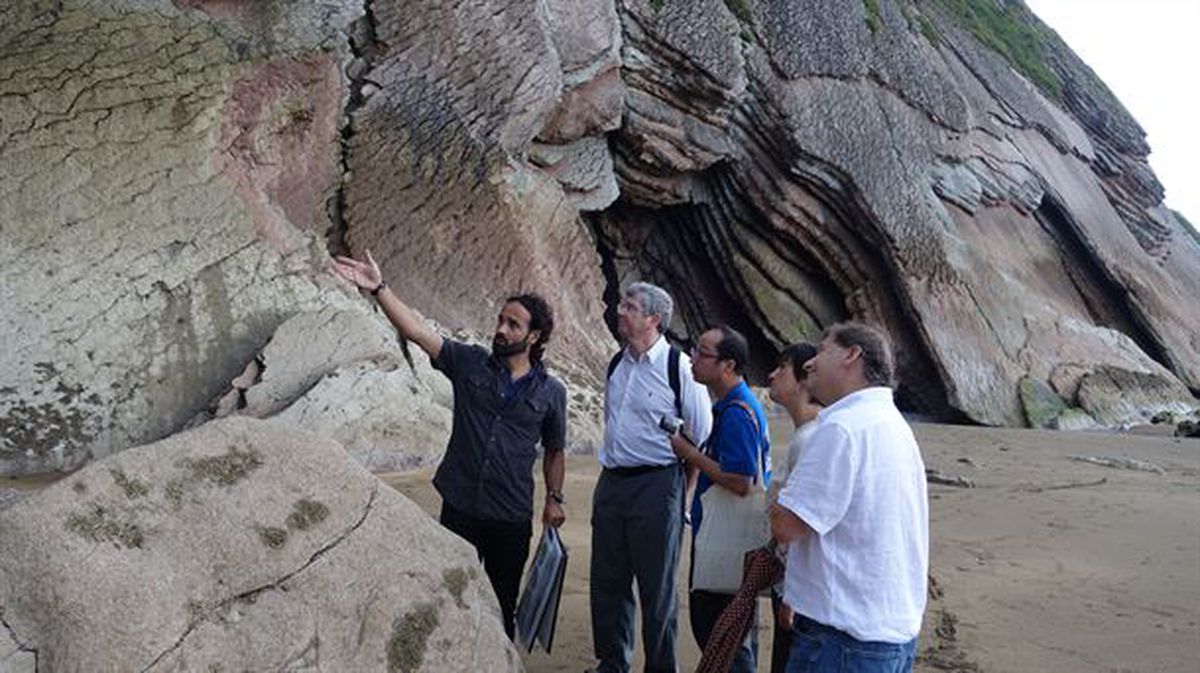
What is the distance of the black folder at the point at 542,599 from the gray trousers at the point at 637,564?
20cm

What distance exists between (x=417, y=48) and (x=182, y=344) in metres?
4.45

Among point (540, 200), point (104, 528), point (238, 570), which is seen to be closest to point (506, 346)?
point (238, 570)

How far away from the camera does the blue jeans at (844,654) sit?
2.50 meters

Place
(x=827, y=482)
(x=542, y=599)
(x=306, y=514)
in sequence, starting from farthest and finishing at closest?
1. (x=542, y=599)
2. (x=306, y=514)
3. (x=827, y=482)

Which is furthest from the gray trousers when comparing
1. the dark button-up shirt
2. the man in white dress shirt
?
the dark button-up shirt

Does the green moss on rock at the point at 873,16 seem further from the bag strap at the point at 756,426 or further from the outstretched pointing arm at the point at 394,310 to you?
the bag strap at the point at 756,426

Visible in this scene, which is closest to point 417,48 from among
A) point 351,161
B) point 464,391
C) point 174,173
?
point 351,161

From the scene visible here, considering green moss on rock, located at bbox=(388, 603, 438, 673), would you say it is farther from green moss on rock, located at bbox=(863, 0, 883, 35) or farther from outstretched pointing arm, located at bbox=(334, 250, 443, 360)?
green moss on rock, located at bbox=(863, 0, 883, 35)

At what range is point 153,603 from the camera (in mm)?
2648

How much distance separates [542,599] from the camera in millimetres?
3943

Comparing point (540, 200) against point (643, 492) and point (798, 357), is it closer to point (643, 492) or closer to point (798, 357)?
point (643, 492)

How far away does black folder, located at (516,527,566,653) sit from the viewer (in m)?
3.94

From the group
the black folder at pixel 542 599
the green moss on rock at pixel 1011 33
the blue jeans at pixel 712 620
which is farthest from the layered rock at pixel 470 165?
the green moss on rock at pixel 1011 33

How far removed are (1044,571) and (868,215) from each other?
10144 mm
